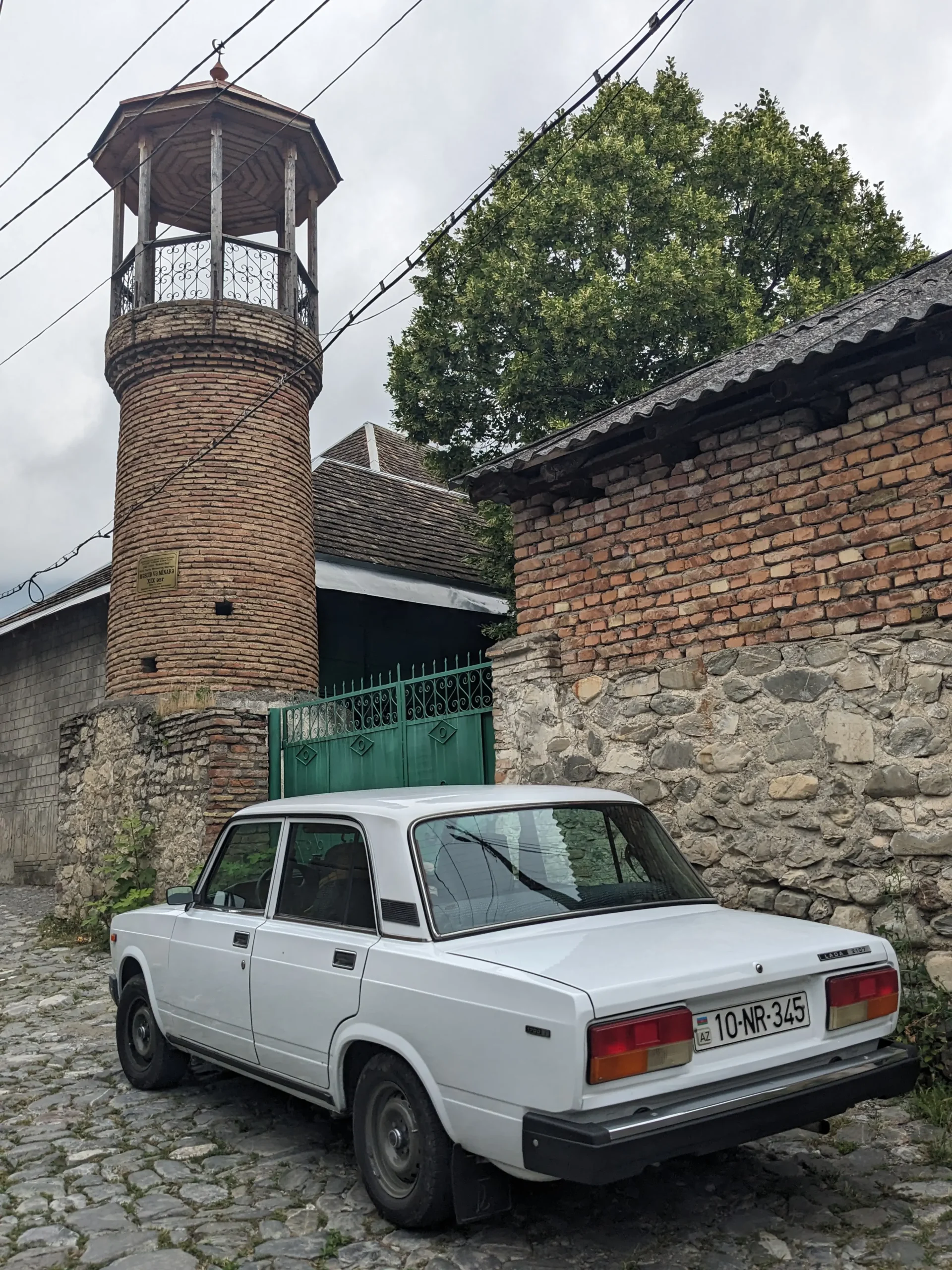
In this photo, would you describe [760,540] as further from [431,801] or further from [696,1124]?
[696,1124]

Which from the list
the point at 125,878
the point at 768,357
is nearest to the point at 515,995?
the point at 768,357

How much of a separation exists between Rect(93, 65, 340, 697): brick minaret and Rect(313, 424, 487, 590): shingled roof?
198 cm

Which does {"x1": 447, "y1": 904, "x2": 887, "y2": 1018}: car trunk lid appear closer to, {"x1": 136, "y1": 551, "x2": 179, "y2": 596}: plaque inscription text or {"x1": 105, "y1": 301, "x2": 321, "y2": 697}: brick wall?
{"x1": 105, "y1": 301, "x2": 321, "y2": 697}: brick wall

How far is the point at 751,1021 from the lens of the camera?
330 centimetres

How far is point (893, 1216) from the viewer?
11.6ft

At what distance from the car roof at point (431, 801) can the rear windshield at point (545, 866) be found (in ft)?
0.12

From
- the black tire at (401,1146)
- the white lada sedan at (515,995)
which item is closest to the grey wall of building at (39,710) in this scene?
the white lada sedan at (515,995)

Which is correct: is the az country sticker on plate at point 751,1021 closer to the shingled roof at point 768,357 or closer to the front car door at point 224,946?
the front car door at point 224,946

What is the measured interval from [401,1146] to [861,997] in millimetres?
1647

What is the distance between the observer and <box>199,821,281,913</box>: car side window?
4.66 meters

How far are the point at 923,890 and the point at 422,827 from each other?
2.71 m

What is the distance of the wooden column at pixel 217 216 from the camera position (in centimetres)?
1215

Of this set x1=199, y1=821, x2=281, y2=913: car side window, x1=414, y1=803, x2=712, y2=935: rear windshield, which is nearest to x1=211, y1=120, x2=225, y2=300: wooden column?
x1=199, y1=821, x2=281, y2=913: car side window

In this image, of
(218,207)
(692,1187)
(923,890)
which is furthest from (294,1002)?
(218,207)
